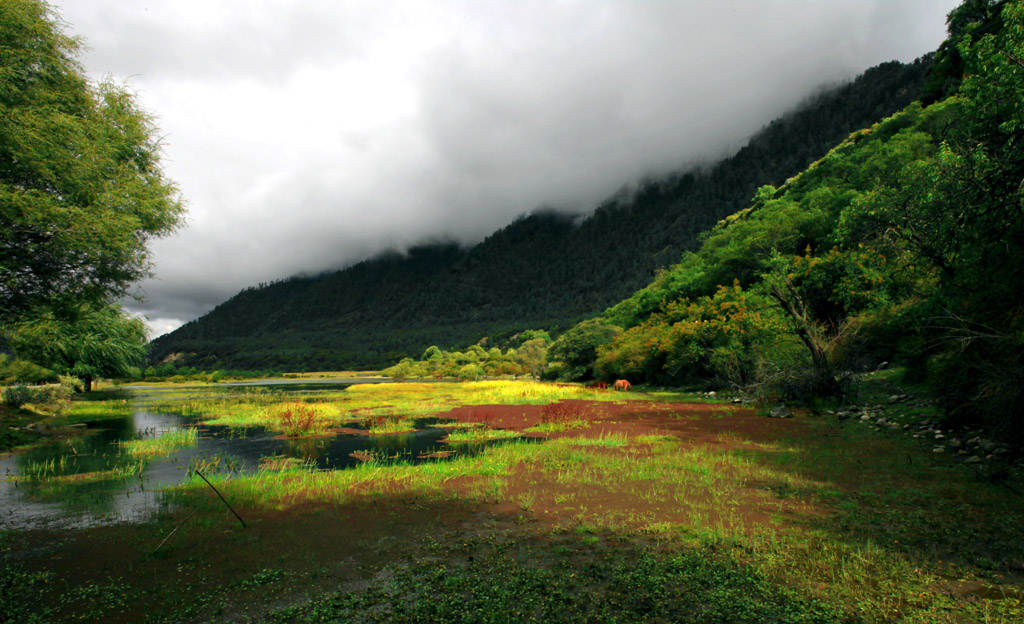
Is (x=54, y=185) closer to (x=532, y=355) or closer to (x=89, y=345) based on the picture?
(x=89, y=345)

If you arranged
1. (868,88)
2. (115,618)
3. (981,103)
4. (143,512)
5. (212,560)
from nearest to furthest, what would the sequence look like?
(115,618), (212,560), (143,512), (981,103), (868,88)

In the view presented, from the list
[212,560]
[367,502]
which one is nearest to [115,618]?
[212,560]

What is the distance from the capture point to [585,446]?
56.7 feet

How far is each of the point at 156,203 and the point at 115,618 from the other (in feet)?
41.9

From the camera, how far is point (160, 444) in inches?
786

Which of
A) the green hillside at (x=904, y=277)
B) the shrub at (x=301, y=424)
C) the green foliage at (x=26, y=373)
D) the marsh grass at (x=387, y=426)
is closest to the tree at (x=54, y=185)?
the shrub at (x=301, y=424)

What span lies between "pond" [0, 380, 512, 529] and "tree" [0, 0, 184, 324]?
5.07 metres

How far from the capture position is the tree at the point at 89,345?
2120 centimetres

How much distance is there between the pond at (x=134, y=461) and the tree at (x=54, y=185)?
5.07 m

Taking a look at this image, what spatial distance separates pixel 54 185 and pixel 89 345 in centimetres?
3306

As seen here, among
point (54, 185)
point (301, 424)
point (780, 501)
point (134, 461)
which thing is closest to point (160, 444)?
point (134, 461)

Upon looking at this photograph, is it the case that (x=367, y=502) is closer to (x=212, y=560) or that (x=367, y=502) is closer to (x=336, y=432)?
(x=212, y=560)

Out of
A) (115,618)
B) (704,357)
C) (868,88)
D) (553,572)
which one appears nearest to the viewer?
(115,618)

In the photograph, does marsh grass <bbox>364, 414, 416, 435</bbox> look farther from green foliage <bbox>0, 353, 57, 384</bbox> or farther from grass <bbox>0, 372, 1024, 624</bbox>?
green foliage <bbox>0, 353, 57, 384</bbox>
